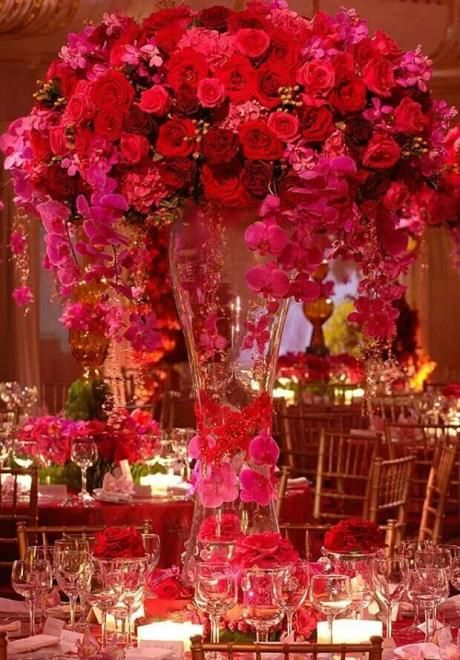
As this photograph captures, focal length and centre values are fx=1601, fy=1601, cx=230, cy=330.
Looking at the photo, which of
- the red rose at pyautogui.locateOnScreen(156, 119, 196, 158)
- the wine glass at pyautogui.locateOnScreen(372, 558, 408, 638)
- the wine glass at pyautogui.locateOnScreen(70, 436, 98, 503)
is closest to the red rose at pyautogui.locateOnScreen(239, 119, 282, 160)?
the red rose at pyautogui.locateOnScreen(156, 119, 196, 158)

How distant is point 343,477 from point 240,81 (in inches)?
168

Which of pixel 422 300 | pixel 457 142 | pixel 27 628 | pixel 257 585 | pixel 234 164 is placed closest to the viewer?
pixel 257 585

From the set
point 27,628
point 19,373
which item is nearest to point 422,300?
point 19,373

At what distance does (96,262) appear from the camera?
3.55 m

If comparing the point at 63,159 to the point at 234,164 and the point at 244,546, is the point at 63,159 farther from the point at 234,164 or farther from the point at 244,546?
the point at 244,546

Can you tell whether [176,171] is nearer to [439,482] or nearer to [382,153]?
A: [382,153]

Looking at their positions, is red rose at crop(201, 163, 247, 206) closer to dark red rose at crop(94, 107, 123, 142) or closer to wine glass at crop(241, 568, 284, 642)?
dark red rose at crop(94, 107, 123, 142)

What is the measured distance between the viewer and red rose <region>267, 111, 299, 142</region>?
326 centimetres

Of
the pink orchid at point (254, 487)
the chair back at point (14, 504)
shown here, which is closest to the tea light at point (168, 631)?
the pink orchid at point (254, 487)

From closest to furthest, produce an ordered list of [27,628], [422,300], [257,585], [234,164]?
[257,585] → [234,164] → [27,628] → [422,300]

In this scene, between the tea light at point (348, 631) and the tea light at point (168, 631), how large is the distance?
9.9 inches

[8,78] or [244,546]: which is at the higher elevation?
[8,78]

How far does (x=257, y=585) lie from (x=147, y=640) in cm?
29

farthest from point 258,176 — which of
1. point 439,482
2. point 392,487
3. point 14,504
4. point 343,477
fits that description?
point 343,477
